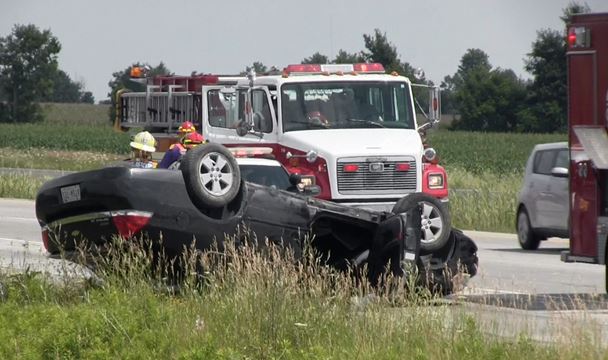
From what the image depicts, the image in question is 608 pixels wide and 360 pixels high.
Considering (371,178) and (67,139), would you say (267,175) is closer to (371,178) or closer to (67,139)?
(371,178)

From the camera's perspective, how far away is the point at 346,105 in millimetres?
19844

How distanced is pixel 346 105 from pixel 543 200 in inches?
128

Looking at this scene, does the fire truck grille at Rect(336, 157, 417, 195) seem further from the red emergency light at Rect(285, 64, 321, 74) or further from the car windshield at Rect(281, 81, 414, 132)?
the red emergency light at Rect(285, 64, 321, 74)

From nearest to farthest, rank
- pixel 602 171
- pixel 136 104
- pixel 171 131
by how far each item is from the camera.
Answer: pixel 602 171
pixel 171 131
pixel 136 104

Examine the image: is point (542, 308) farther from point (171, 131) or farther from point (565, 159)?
point (171, 131)

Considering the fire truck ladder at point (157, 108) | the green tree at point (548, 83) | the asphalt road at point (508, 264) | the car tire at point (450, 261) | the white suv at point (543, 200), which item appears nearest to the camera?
the car tire at point (450, 261)

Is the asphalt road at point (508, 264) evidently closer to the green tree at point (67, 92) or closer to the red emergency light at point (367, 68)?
the red emergency light at point (367, 68)

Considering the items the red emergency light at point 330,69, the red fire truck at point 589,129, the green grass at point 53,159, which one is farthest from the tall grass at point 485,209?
the green grass at point 53,159

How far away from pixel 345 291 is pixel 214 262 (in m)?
1.93

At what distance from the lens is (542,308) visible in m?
12.7

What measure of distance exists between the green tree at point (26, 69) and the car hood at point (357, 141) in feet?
337

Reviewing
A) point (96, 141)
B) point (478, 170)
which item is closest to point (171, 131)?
point (478, 170)

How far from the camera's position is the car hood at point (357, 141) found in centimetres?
1866

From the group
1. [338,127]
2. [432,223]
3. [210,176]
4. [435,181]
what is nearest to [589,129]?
[432,223]
